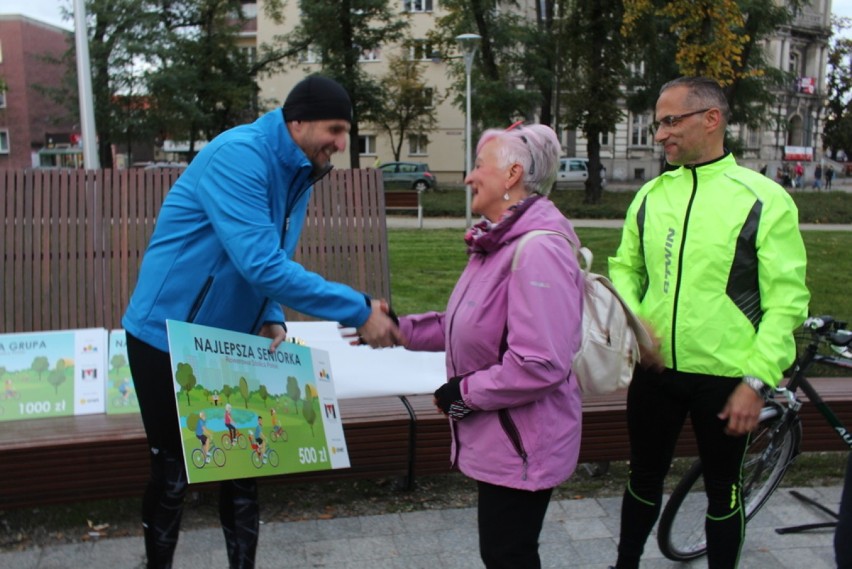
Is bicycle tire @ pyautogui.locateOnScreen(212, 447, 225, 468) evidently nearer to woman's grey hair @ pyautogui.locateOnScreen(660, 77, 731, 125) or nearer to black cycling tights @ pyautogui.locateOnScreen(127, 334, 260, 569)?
black cycling tights @ pyautogui.locateOnScreen(127, 334, 260, 569)

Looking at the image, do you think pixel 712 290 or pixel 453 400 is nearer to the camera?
pixel 453 400

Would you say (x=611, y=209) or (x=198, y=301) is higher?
(x=198, y=301)

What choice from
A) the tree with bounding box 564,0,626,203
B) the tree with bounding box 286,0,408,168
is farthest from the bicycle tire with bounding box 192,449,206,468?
the tree with bounding box 286,0,408,168

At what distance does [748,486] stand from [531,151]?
7.14 feet

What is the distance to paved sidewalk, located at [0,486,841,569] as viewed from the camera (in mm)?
3414

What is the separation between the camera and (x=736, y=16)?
7.19 m

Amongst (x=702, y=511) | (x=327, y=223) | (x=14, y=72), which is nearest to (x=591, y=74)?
(x=327, y=223)

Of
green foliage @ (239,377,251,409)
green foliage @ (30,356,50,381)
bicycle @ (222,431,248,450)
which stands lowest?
green foliage @ (30,356,50,381)

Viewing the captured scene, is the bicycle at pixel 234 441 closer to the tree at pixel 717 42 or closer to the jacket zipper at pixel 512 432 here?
the jacket zipper at pixel 512 432

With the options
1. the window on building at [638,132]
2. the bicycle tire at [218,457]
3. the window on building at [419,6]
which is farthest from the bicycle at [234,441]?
the window on building at [638,132]

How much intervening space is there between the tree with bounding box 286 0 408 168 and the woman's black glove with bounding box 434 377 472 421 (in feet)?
86.3

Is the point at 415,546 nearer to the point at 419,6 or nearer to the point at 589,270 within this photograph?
the point at 589,270

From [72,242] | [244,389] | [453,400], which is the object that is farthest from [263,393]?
[72,242]

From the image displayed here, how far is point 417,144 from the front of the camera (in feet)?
152
